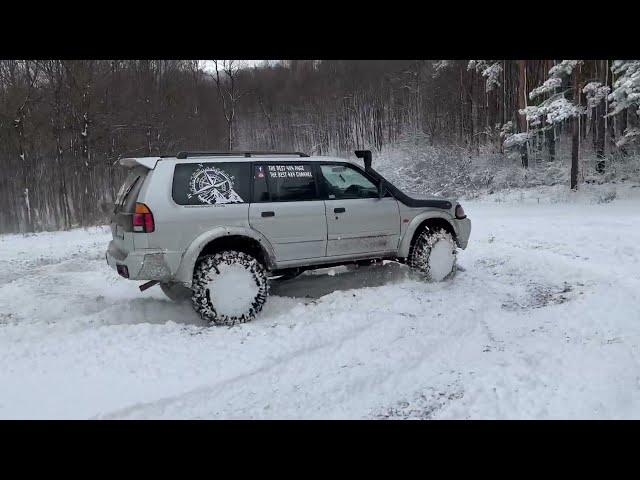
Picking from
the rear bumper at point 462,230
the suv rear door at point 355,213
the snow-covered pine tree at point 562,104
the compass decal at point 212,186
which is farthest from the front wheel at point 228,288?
the snow-covered pine tree at point 562,104

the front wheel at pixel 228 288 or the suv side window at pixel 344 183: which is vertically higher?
the suv side window at pixel 344 183

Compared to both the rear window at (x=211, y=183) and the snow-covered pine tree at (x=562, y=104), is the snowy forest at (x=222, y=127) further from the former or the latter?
Result: the rear window at (x=211, y=183)

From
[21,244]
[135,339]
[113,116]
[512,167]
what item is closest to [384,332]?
[135,339]

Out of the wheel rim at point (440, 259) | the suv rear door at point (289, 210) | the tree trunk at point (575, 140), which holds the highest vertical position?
the tree trunk at point (575, 140)

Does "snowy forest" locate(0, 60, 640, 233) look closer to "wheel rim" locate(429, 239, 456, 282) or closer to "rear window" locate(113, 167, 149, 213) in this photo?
"rear window" locate(113, 167, 149, 213)

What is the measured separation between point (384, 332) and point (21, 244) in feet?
39.9

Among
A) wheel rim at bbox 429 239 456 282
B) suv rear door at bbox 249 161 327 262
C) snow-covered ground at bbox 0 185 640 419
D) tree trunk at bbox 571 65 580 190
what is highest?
tree trunk at bbox 571 65 580 190

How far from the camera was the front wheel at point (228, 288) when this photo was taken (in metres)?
5.19

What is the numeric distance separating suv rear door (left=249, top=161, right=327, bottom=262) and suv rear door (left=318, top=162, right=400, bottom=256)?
15cm

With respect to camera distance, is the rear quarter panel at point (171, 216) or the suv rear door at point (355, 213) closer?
the rear quarter panel at point (171, 216)

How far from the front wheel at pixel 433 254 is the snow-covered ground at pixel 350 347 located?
252 millimetres

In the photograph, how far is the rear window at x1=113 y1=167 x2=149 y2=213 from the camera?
5.33 m

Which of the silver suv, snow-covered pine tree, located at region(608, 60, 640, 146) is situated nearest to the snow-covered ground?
the silver suv

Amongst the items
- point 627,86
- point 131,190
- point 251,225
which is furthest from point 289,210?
point 627,86
